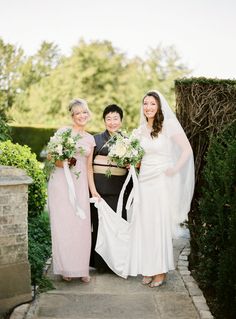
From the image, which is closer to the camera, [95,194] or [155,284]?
[155,284]

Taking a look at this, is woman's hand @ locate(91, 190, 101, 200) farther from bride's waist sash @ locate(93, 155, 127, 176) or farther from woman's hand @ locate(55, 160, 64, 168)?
woman's hand @ locate(55, 160, 64, 168)

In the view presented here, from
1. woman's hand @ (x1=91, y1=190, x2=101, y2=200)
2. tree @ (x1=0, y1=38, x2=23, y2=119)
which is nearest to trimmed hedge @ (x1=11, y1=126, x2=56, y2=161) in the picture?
tree @ (x1=0, y1=38, x2=23, y2=119)

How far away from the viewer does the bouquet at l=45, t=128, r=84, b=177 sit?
16.2 ft

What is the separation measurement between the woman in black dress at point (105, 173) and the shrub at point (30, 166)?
2208mm

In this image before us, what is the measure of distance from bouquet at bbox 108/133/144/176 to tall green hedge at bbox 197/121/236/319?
812 millimetres

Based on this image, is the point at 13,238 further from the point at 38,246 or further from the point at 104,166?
the point at 38,246

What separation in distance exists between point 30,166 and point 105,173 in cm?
260

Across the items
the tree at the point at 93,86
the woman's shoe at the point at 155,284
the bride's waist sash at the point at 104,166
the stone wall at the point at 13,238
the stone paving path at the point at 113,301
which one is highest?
the tree at the point at 93,86

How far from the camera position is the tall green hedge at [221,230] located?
407cm

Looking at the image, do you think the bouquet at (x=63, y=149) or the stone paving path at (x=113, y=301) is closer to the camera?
the stone paving path at (x=113, y=301)

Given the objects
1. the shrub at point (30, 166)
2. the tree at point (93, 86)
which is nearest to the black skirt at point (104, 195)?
the shrub at point (30, 166)

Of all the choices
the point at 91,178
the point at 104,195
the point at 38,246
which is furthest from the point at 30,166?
the point at 91,178

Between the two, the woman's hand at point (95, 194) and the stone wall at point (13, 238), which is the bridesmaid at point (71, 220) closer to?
the woman's hand at point (95, 194)

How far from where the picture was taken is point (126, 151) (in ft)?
16.6
